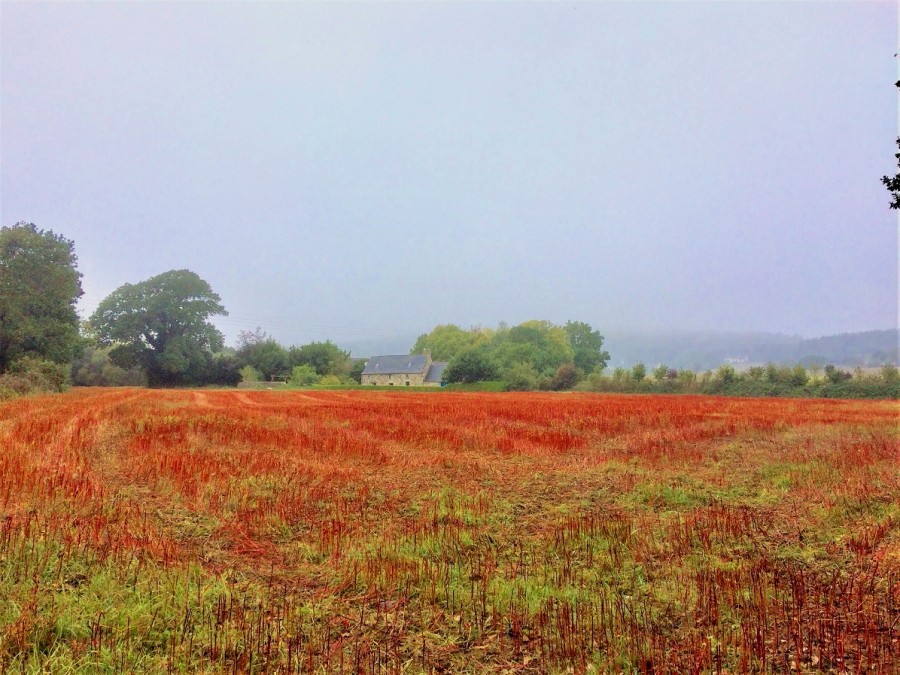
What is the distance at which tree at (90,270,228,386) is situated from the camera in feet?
192

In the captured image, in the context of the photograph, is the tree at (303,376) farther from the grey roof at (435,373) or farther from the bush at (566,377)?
the bush at (566,377)

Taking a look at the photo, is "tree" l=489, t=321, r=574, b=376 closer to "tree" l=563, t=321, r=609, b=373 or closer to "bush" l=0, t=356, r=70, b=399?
"tree" l=563, t=321, r=609, b=373

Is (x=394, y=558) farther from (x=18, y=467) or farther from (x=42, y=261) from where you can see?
(x=42, y=261)

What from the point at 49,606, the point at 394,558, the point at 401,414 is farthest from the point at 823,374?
the point at 49,606

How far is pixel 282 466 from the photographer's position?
29.2ft

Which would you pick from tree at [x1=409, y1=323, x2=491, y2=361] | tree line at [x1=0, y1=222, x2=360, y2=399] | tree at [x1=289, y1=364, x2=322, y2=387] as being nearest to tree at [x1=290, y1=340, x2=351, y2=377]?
tree line at [x1=0, y1=222, x2=360, y2=399]

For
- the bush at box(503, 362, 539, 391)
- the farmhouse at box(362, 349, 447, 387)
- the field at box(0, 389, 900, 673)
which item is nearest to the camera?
the field at box(0, 389, 900, 673)

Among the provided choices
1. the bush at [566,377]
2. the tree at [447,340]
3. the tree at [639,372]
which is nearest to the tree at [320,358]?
the tree at [447,340]

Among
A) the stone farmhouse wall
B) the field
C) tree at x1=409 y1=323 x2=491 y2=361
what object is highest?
tree at x1=409 y1=323 x2=491 y2=361

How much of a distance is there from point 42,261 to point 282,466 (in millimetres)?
38105

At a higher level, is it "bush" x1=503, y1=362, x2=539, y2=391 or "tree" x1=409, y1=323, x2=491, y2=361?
"tree" x1=409, y1=323, x2=491, y2=361

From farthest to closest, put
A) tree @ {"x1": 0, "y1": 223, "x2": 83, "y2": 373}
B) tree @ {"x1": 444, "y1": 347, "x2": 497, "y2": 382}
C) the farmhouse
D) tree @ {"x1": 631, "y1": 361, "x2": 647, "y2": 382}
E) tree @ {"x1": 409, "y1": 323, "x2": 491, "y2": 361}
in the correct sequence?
tree @ {"x1": 409, "y1": 323, "x2": 491, "y2": 361} → the farmhouse → tree @ {"x1": 444, "y1": 347, "x2": 497, "y2": 382} → tree @ {"x1": 631, "y1": 361, "x2": 647, "y2": 382} → tree @ {"x1": 0, "y1": 223, "x2": 83, "y2": 373}

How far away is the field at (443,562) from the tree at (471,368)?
54278mm

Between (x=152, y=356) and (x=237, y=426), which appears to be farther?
(x=152, y=356)
